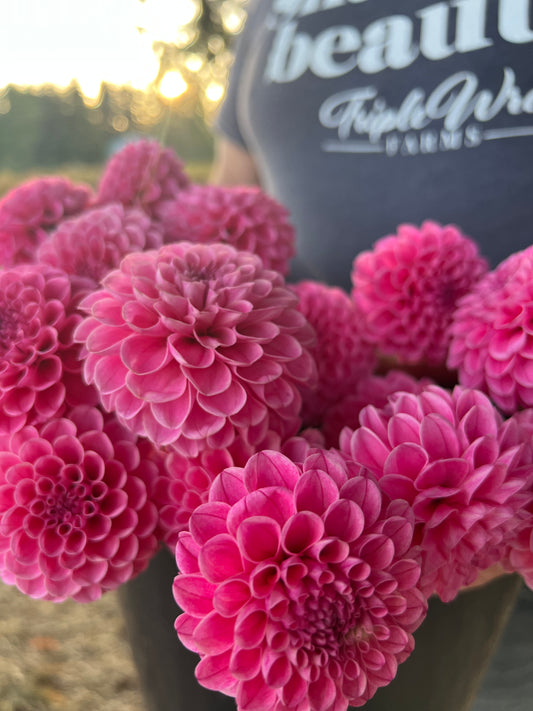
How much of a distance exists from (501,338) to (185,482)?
0.17 meters

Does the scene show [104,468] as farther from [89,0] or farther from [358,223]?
[89,0]

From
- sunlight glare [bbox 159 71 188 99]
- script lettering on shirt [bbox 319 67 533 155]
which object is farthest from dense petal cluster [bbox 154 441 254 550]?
script lettering on shirt [bbox 319 67 533 155]

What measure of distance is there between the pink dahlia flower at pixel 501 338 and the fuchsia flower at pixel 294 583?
0.34ft

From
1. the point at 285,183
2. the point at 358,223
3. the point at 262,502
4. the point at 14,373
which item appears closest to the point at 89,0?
the point at 285,183

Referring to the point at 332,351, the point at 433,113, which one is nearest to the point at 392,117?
the point at 433,113

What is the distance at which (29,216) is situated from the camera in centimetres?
42

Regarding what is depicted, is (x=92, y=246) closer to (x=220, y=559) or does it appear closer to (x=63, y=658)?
(x=220, y=559)

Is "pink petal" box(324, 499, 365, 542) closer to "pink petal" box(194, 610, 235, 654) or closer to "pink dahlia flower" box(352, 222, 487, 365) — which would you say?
"pink petal" box(194, 610, 235, 654)

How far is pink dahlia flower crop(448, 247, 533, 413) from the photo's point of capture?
11.2 inches

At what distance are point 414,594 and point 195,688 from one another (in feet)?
0.77

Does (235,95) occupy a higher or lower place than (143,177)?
higher

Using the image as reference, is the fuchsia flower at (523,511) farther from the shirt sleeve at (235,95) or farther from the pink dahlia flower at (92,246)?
the shirt sleeve at (235,95)

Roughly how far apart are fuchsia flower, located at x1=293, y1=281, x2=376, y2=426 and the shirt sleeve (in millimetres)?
617

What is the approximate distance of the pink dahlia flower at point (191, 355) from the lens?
25 centimetres
